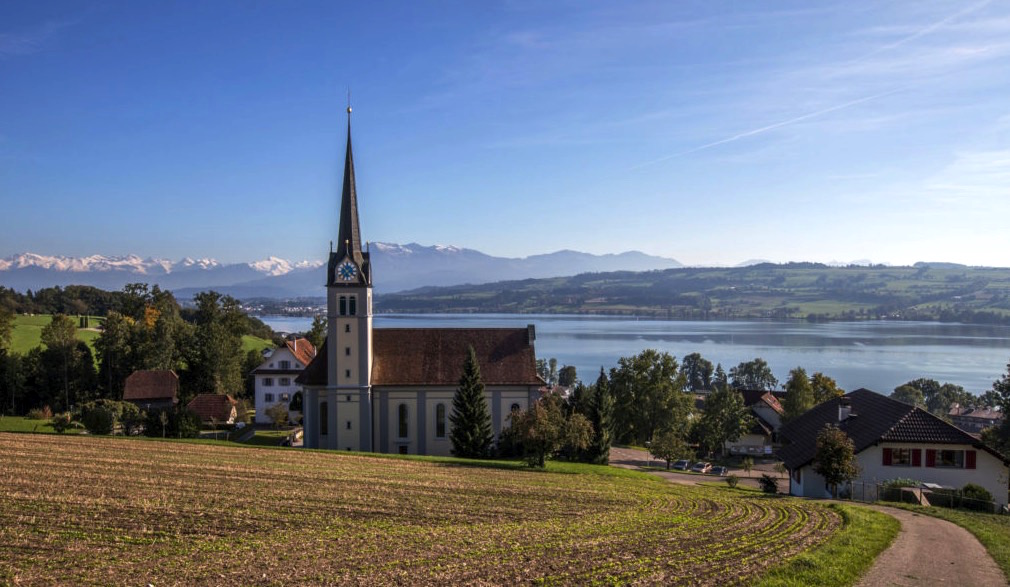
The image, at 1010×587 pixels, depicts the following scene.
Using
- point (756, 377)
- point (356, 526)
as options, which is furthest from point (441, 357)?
point (756, 377)

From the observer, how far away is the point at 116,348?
58.6 m

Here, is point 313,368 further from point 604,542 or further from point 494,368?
point 604,542

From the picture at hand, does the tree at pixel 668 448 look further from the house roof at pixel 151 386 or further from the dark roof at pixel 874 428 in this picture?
the house roof at pixel 151 386

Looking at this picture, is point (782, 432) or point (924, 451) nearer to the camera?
point (924, 451)

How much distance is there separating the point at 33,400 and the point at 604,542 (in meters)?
57.5

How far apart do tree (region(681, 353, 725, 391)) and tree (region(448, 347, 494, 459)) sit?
87830mm

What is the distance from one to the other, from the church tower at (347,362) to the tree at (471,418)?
5.38 m

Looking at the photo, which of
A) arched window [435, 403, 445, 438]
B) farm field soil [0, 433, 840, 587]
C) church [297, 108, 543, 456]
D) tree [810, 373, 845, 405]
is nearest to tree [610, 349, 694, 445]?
tree [810, 373, 845, 405]

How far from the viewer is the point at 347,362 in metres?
39.7

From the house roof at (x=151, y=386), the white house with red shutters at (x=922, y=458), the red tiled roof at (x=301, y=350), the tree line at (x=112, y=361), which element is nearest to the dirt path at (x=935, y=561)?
the white house with red shutters at (x=922, y=458)

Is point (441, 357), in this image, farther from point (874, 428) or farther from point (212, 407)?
point (874, 428)

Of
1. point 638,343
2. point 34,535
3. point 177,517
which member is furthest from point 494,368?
point 638,343

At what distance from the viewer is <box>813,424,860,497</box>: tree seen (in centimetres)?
2733

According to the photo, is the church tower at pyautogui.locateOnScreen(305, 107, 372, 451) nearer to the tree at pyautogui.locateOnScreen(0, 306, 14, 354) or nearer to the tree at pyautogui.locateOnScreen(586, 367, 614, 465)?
the tree at pyautogui.locateOnScreen(586, 367, 614, 465)
